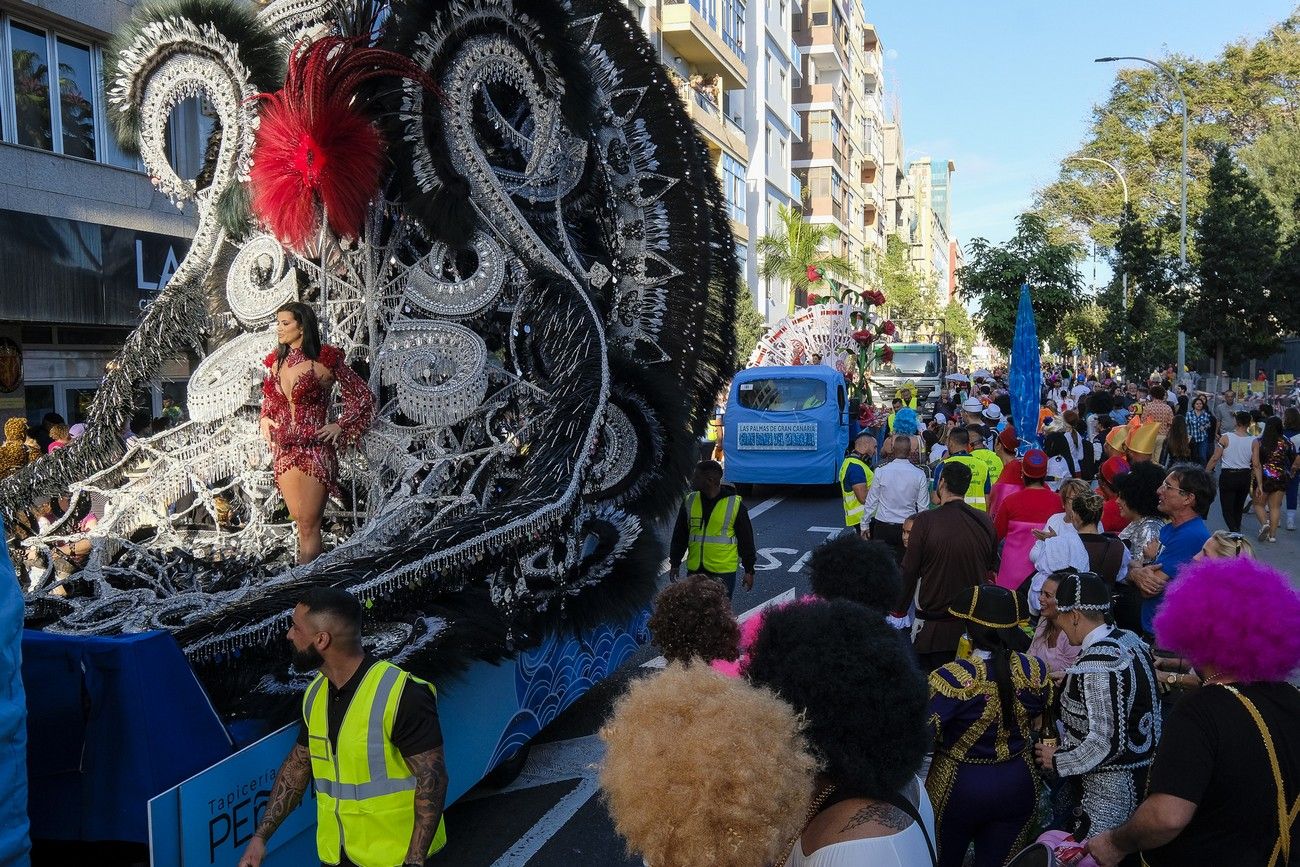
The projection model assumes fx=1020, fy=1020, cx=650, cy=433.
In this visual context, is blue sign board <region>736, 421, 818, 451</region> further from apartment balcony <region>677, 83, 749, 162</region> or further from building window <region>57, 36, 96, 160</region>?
apartment balcony <region>677, 83, 749, 162</region>

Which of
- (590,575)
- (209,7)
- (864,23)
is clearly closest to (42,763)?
(590,575)

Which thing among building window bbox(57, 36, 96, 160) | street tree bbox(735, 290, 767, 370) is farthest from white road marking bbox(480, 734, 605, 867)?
street tree bbox(735, 290, 767, 370)

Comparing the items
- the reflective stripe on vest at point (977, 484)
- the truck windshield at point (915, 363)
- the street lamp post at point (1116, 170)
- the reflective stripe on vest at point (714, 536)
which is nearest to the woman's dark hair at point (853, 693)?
the reflective stripe on vest at point (714, 536)

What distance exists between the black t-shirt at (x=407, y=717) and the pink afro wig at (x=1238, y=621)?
7.04ft

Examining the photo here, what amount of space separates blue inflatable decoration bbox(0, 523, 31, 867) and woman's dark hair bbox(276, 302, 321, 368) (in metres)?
2.85

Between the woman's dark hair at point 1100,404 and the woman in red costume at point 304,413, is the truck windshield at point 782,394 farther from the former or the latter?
the woman in red costume at point 304,413

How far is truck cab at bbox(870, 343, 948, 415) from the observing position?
26906 mm

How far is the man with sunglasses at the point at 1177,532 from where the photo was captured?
4777mm

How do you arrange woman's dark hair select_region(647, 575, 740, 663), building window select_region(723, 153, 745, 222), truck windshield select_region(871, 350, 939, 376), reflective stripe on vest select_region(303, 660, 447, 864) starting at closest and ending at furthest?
reflective stripe on vest select_region(303, 660, 447, 864) < woman's dark hair select_region(647, 575, 740, 663) < truck windshield select_region(871, 350, 939, 376) < building window select_region(723, 153, 745, 222)

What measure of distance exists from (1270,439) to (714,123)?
Answer: 74.2 feet

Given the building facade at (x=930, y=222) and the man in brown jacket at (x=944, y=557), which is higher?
the building facade at (x=930, y=222)

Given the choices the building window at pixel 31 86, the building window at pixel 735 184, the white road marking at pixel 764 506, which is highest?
the building window at pixel 735 184

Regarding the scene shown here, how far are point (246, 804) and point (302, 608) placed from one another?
0.65m

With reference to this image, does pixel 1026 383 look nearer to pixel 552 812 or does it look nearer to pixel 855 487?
pixel 855 487
